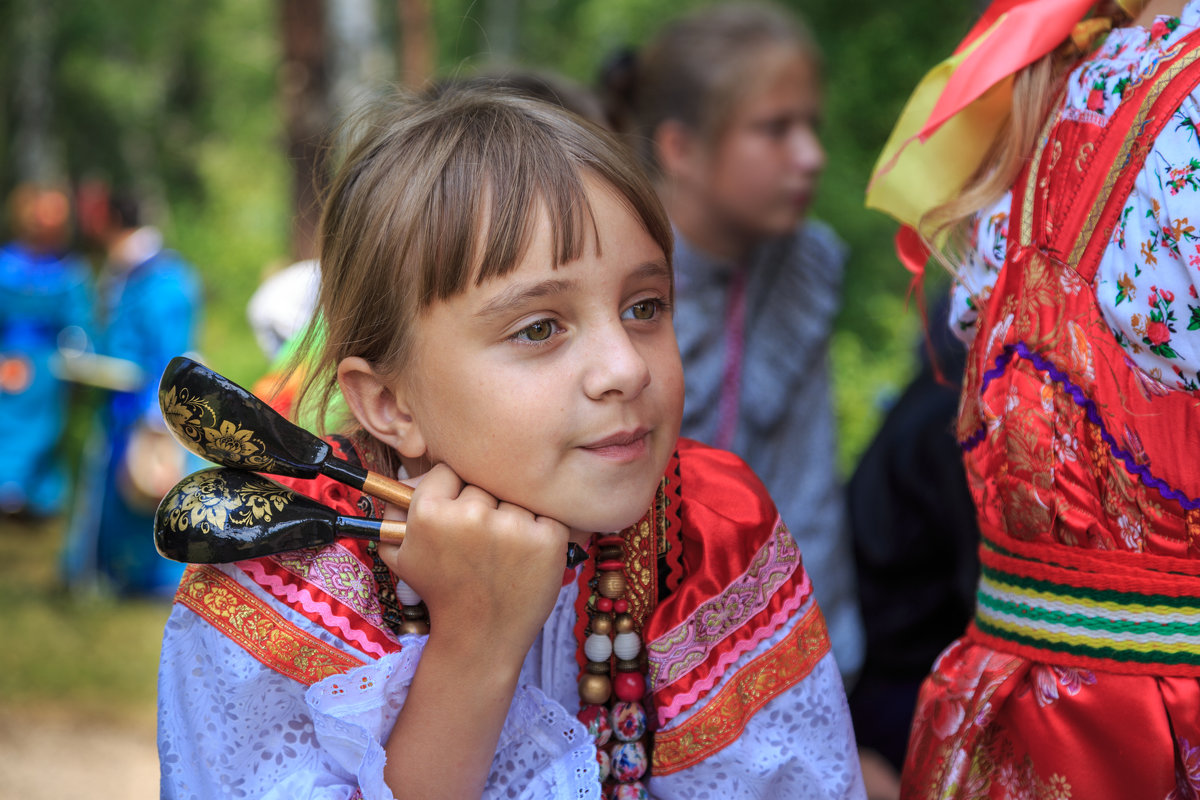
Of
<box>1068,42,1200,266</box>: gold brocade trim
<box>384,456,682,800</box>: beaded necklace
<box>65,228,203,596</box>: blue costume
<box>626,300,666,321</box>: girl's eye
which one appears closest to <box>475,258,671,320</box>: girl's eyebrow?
<box>626,300,666,321</box>: girl's eye

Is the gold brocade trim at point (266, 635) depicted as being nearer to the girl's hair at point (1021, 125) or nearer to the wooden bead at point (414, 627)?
the wooden bead at point (414, 627)

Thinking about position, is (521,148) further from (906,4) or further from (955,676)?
(906,4)

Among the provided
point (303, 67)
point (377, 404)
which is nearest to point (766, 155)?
point (377, 404)

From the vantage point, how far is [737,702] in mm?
1400

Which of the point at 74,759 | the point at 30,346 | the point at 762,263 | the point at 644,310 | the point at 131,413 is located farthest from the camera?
the point at 30,346

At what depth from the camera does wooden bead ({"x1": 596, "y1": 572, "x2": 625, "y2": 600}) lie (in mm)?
1430

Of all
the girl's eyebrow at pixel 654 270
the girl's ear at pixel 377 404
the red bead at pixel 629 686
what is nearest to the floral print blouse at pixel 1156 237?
the girl's eyebrow at pixel 654 270

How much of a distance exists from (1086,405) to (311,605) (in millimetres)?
951

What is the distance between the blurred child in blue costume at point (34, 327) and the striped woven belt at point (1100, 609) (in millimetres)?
7187

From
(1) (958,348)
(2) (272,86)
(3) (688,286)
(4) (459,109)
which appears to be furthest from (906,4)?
(2) (272,86)

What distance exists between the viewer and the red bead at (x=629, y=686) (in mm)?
1426

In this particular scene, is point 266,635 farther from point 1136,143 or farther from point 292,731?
point 1136,143

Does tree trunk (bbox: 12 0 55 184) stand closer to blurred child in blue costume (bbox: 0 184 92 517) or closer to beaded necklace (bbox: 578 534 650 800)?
blurred child in blue costume (bbox: 0 184 92 517)

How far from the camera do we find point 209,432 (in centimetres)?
129
